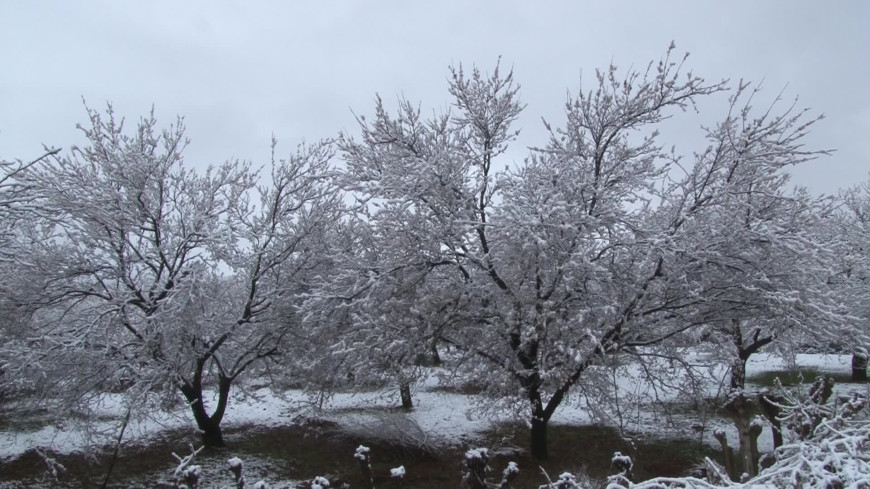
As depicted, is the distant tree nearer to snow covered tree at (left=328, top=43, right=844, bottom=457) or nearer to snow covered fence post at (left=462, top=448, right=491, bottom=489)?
snow covered tree at (left=328, top=43, right=844, bottom=457)

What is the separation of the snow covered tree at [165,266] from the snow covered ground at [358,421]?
104cm

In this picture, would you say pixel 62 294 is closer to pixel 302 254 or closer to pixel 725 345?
pixel 302 254

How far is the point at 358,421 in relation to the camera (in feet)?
36.5

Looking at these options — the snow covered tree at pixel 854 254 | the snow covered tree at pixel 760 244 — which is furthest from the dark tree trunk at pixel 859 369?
the snow covered tree at pixel 760 244

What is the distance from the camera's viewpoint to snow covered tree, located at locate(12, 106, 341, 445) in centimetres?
936

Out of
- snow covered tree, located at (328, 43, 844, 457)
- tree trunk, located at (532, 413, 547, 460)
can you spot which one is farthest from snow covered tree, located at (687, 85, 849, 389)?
tree trunk, located at (532, 413, 547, 460)

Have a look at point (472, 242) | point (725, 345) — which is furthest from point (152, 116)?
point (725, 345)

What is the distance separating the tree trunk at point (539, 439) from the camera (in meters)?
9.48

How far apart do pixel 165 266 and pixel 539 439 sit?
8369mm

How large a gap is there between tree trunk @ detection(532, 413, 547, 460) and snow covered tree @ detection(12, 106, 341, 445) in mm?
5128

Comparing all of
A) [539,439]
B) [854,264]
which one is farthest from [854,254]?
[539,439]

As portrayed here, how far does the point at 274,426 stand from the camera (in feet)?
41.0

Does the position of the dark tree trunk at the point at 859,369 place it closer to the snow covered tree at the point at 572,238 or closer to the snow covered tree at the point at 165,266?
the snow covered tree at the point at 572,238

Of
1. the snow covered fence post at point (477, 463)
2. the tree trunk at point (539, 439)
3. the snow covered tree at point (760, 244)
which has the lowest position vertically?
the tree trunk at point (539, 439)
